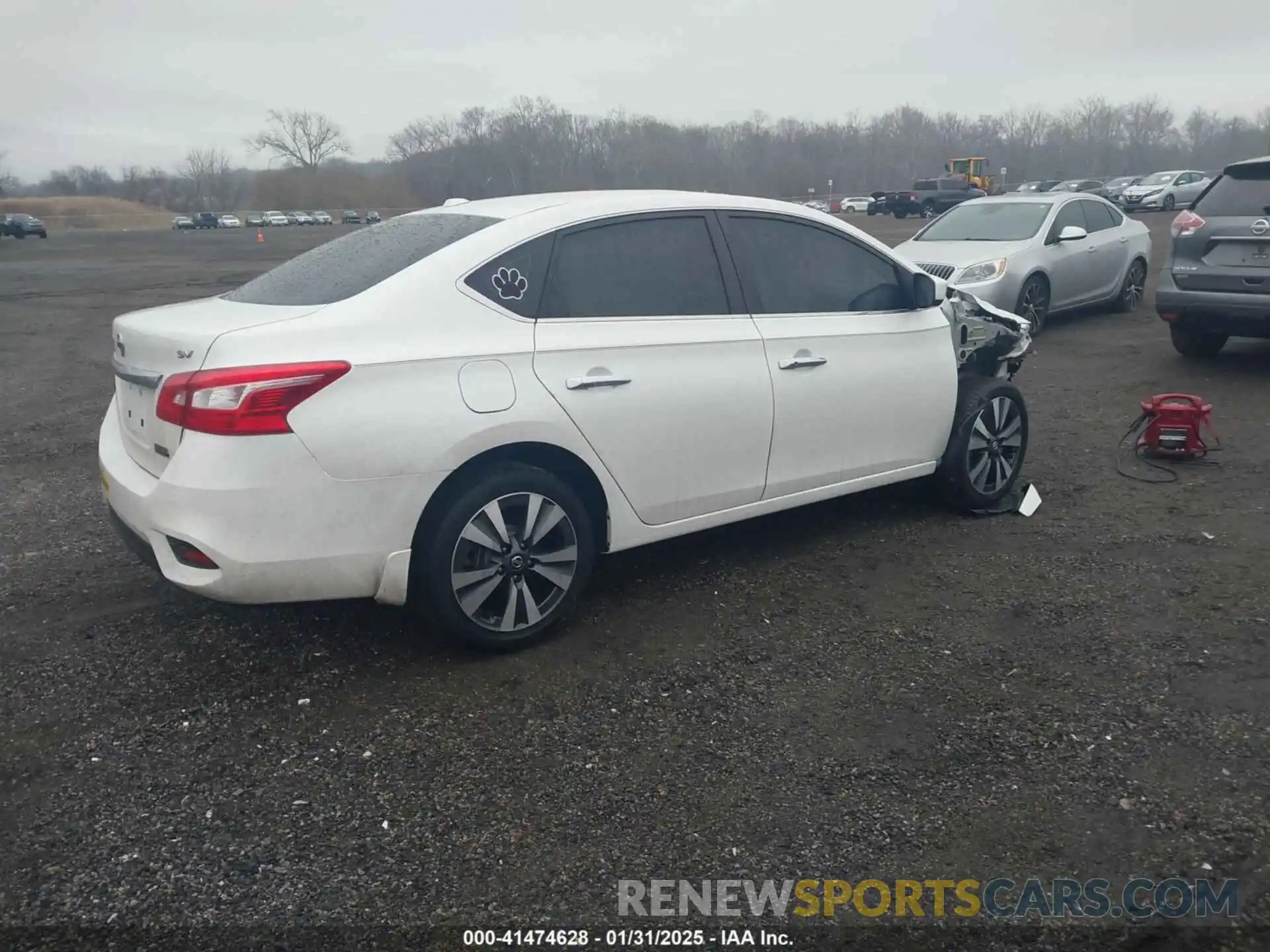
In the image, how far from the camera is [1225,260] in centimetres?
809

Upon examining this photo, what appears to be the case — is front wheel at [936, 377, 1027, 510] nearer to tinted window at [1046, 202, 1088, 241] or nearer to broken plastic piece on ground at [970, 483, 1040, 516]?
broken plastic piece on ground at [970, 483, 1040, 516]

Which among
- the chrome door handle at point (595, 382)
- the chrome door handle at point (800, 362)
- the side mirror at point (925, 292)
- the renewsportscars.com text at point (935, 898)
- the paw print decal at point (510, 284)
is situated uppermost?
the paw print decal at point (510, 284)

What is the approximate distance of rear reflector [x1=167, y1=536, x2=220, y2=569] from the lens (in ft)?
11.1

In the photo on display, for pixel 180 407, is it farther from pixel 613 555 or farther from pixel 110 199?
Answer: pixel 110 199

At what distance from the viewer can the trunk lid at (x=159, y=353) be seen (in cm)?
348

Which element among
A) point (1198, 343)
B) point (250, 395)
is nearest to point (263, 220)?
point (1198, 343)

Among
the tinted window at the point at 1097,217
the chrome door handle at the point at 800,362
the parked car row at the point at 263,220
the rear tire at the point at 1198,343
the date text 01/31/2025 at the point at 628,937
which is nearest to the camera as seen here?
the date text 01/31/2025 at the point at 628,937

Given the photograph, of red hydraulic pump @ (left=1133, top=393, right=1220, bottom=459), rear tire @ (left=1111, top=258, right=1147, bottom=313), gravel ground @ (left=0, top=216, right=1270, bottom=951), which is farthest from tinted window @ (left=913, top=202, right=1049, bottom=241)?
gravel ground @ (left=0, top=216, right=1270, bottom=951)

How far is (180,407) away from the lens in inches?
135

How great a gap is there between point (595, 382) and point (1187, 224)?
6607 mm

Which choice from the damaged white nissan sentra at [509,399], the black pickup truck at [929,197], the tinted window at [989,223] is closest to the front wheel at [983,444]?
the damaged white nissan sentra at [509,399]

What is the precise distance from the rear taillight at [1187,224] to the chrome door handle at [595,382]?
6.28 metres

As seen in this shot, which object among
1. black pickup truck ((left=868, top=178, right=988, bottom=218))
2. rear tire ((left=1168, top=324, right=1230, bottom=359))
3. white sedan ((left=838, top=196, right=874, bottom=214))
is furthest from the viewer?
white sedan ((left=838, top=196, right=874, bottom=214))

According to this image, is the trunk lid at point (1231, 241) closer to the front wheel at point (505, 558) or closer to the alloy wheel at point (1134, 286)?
the alloy wheel at point (1134, 286)
